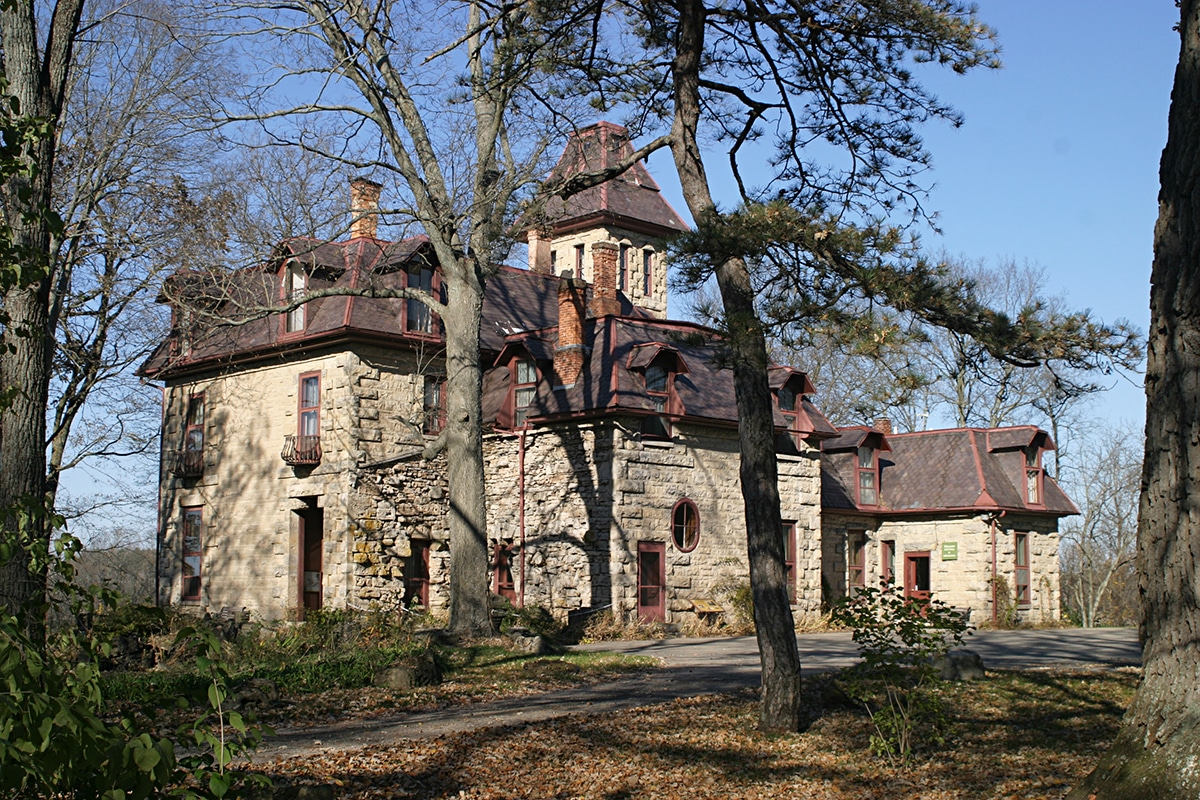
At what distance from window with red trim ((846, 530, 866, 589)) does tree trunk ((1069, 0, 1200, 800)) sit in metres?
22.6

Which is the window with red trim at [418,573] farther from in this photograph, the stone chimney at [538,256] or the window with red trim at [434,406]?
the stone chimney at [538,256]

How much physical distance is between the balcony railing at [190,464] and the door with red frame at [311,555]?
3533 mm

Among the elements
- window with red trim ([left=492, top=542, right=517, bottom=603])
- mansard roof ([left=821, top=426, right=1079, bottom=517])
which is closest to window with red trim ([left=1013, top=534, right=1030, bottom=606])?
mansard roof ([left=821, top=426, right=1079, bottom=517])

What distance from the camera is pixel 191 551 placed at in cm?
2611

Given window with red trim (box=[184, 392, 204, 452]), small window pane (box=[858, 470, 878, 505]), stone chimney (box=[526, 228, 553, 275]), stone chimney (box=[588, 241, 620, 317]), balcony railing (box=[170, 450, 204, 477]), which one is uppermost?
stone chimney (box=[526, 228, 553, 275])

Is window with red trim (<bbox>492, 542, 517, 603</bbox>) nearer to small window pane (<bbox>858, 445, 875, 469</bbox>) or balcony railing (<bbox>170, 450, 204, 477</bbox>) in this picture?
balcony railing (<bbox>170, 450, 204, 477</bbox>)

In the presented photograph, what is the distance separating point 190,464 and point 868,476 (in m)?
16.9

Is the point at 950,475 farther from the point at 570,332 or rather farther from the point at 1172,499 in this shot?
the point at 1172,499

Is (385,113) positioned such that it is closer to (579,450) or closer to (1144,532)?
(579,450)

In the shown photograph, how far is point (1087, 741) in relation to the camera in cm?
923

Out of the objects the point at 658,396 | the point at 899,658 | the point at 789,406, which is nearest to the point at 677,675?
the point at 899,658

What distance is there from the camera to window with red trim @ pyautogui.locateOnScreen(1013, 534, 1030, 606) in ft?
92.4

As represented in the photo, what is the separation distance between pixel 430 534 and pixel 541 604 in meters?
3.06

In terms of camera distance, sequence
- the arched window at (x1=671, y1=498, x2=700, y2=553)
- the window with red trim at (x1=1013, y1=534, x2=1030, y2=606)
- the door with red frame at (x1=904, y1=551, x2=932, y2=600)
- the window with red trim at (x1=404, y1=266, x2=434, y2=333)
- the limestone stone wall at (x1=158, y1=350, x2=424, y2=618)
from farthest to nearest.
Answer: the door with red frame at (x1=904, y1=551, x2=932, y2=600)
the window with red trim at (x1=1013, y1=534, x2=1030, y2=606)
the window with red trim at (x1=404, y1=266, x2=434, y2=333)
the limestone stone wall at (x1=158, y1=350, x2=424, y2=618)
the arched window at (x1=671, y1=498, x2=700, y2=553)
